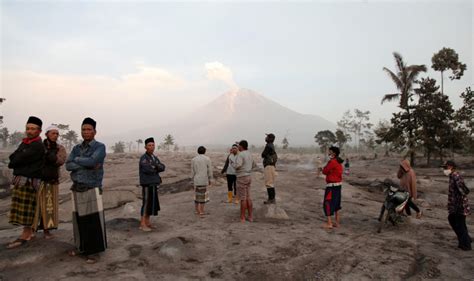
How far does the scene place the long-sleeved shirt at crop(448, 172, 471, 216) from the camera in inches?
206

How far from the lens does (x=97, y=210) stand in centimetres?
433

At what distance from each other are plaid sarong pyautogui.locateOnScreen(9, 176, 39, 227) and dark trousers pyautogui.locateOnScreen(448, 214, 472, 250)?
23.7 feet

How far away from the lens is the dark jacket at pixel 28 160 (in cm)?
444

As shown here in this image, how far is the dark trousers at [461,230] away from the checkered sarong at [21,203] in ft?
23.7

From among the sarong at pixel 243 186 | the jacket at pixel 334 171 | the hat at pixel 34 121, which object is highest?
the hat at pixel 34 121

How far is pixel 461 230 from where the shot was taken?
5.26 metres

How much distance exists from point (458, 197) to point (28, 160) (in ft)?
24.0

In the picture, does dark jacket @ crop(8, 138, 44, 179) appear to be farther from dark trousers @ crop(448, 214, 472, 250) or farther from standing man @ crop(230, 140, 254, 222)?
dark trousers @ crop(448, 214, 472, 250)

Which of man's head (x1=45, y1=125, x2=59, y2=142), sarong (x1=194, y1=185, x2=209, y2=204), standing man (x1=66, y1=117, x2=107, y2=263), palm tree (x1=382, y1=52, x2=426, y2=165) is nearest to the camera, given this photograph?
standing man (x1=66, y1=117, x2=107, y2=263)

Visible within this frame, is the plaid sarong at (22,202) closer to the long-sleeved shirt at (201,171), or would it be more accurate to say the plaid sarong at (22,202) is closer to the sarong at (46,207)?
the sarong at (46,207)

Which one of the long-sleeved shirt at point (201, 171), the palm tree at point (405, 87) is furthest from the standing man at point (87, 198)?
the palm tree at point (405, 87)

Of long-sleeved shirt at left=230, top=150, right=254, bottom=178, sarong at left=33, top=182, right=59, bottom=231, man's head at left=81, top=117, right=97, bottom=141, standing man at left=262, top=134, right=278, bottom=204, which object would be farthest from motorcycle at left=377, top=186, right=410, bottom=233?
sarong at left=33, top=182, right=59, bottom=231

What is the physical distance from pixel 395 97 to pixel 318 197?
632 inches

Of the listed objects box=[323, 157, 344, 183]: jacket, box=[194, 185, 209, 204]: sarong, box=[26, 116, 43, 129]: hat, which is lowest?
box=[194, 185, 209, 204]: sarong
